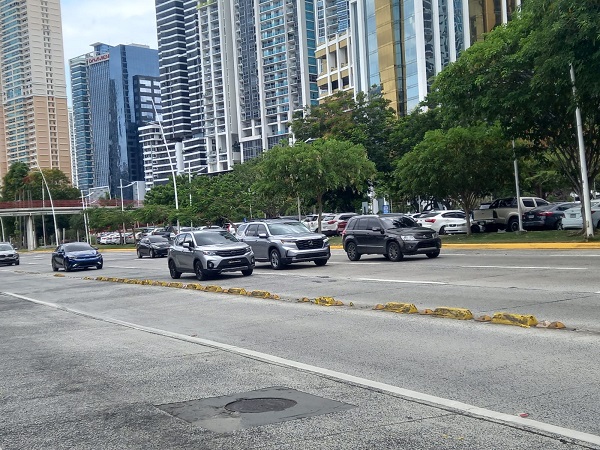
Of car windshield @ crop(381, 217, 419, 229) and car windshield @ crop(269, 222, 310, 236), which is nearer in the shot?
car windshield @ crop(381, 217, 419, 229)

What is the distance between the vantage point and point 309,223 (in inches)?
2184

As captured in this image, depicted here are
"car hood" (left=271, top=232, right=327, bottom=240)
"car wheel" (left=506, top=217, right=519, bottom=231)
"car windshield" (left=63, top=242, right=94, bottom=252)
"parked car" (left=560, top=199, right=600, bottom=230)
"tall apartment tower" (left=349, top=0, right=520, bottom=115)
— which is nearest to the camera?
"car hood" (left=271, top=232, right=327, bottom=240)

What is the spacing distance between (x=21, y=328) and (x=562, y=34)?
685 inches

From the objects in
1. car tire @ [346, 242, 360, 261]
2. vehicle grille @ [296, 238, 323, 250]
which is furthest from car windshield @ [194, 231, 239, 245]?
car tire @ [346, 242, 360, 261]

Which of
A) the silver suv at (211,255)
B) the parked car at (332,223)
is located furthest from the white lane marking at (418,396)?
the parked car at (332,223)

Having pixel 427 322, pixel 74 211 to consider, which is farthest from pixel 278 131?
pixel 427 322

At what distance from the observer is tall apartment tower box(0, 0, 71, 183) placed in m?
183

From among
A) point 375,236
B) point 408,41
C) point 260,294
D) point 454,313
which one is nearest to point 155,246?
point 375,236

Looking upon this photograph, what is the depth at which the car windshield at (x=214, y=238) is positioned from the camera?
80.8ft

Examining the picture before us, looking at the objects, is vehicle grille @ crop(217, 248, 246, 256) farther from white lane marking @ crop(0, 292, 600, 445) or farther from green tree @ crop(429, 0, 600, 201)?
white lane marking @ crop(0, 292, 600, 445)

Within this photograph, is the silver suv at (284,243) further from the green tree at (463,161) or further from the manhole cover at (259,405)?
the manhole cover at (259,405)

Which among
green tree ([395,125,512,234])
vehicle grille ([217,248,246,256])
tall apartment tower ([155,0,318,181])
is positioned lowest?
vehicle grille ([217,248,246,256])

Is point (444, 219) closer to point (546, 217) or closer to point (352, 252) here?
point (546, 217)

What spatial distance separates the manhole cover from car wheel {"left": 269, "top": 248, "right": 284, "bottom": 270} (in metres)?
18.9
